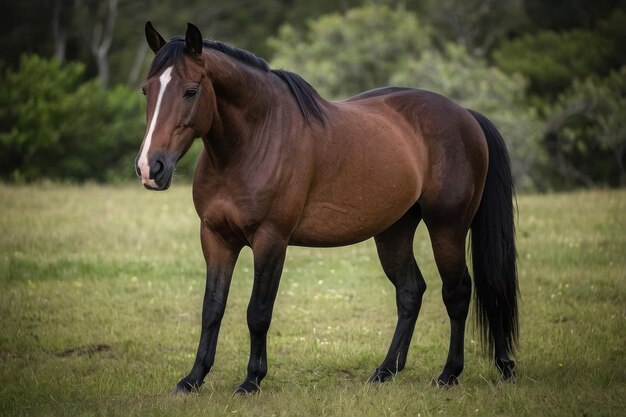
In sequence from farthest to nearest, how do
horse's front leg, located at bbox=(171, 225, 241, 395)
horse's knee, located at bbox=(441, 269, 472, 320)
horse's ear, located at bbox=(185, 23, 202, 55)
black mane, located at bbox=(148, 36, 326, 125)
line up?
1. horse's knee, located at bbox=(441, 269, 472, 320)
2. horse's front leg, located at bbox=(171, 225, 241, 395)
3. black mane, located at bbox=(148, 36, 326, 125)
4. horse's ear, located at bbox=(185, 23, 202, 55)

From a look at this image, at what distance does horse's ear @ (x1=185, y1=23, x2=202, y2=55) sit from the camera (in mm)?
4883

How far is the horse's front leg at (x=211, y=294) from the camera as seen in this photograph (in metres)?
5.58

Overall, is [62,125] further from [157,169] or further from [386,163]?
[157,169]

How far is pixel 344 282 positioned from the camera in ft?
32.8

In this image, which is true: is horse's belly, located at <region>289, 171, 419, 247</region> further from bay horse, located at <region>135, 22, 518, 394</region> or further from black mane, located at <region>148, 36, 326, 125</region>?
black mane, located at <region>148, 36, 326, 125</region>

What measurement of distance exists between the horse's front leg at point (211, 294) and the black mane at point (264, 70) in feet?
3.36

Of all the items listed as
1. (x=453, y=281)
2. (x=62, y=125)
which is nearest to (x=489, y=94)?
(x=62, y=125)

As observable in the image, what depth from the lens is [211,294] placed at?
561 centimetres

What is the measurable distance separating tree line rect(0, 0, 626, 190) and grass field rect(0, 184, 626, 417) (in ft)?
28.3

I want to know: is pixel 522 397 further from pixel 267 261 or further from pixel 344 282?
pixel 344 282

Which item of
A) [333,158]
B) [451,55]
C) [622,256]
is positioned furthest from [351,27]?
[333,158]

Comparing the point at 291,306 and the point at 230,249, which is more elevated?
the point at 230,249

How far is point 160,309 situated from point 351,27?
852 inches

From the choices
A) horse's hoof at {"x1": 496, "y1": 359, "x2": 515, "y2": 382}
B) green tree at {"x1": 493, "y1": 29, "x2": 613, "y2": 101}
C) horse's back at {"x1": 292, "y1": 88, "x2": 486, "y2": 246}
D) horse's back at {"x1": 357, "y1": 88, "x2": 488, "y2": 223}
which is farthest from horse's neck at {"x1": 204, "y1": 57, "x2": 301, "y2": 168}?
green tree at {"x1": 493, "y1": 29, "x2": 613, "y2": 101}
